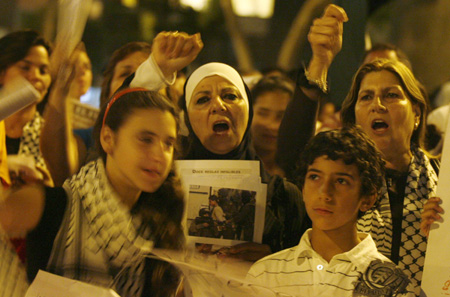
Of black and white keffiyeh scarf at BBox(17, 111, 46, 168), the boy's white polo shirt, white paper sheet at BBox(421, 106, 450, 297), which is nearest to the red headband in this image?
black and white keffiyeh scarf at BBox(17, 111, 46, 168)

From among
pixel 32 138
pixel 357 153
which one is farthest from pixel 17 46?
pixel 357 153

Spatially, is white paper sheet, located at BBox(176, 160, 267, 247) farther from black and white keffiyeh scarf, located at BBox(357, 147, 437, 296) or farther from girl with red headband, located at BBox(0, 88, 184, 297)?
black and white keffiyeh scarf, located at BBox(357, 147, 437, 296)

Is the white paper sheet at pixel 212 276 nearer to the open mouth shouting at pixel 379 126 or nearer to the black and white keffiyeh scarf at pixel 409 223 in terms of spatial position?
the black and white keffiyeh scarf at pixel 409 223

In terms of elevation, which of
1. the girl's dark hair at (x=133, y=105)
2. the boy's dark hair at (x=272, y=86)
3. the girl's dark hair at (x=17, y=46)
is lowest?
the girl's dark hair at (x=133, y=105)

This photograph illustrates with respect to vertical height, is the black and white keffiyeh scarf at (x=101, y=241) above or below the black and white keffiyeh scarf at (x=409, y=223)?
below

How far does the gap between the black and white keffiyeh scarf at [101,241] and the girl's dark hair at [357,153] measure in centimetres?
42

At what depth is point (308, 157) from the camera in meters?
1.01

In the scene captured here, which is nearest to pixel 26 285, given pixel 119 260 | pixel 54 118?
pixel 119 260

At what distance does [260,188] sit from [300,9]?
372 millimetres

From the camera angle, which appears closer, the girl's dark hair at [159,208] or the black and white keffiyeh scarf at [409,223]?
the black and white keffiyeh scarf at [409,223]

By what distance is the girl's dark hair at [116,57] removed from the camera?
1.19 m

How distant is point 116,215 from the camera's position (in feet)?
3.74

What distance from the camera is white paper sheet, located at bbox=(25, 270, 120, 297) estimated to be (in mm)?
1102

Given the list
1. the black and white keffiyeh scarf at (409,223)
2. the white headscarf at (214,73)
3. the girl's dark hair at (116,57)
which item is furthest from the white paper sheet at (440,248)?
the girl's dark hair at (116,57)
